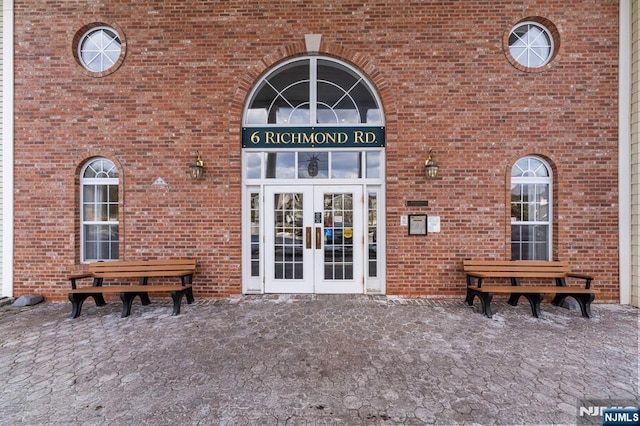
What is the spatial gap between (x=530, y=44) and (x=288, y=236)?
6371mm

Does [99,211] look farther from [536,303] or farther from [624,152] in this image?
[624,152]

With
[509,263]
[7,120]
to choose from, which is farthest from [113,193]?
[509,263]

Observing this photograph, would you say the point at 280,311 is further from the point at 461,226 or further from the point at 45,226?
the point at 45,226

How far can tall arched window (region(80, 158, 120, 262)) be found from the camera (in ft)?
18.7

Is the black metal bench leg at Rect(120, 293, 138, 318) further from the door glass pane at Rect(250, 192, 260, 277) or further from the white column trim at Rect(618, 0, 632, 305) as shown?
the white column trim at Rect(618, 0, 632, 305)

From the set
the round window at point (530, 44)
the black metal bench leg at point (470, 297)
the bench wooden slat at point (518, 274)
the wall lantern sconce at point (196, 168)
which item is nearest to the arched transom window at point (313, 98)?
the wall lantern sconce at point (196, 168)

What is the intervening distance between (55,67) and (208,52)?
314 centimetres

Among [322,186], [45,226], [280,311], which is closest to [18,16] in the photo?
[45,226]

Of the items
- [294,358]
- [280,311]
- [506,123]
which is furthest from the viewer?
[506,123]

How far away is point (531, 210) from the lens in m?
5.61

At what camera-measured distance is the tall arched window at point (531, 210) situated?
219 inches

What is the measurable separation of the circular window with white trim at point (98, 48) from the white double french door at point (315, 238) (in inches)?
168

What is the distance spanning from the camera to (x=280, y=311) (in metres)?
4.86

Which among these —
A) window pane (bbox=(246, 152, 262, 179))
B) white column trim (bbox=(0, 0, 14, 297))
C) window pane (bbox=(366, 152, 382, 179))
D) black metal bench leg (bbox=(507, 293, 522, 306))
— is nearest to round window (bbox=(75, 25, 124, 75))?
white column trim (bbox=(0, 0, 14, 297))
